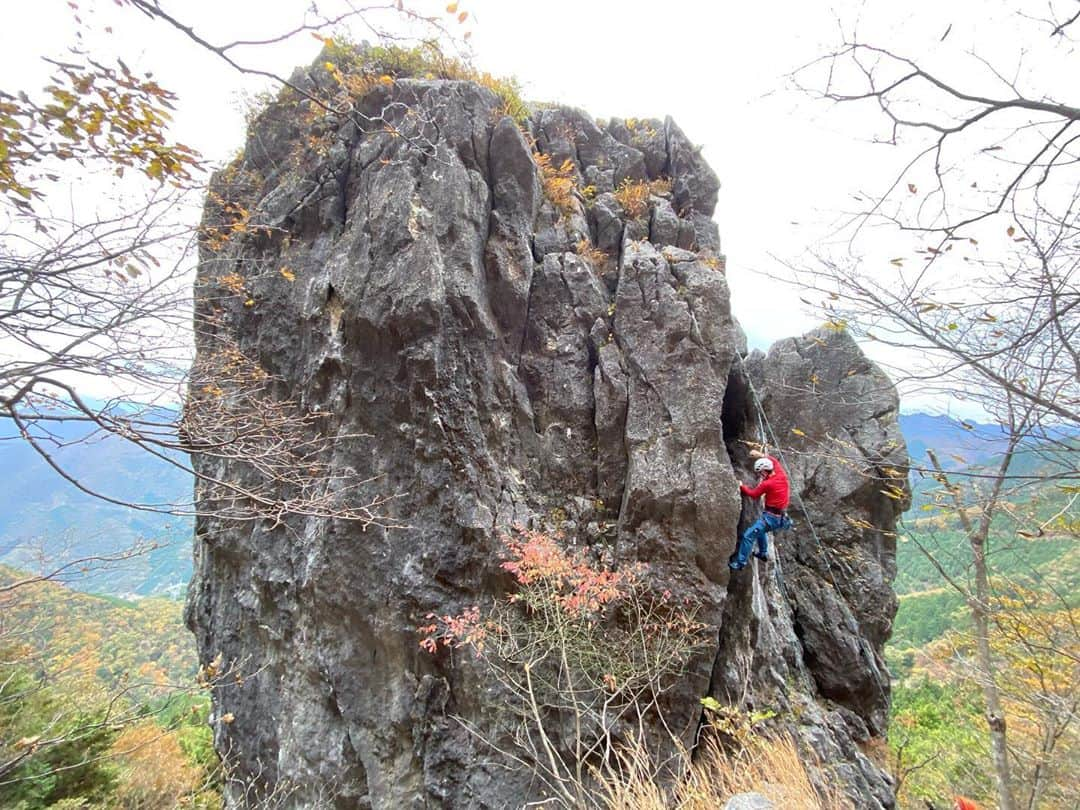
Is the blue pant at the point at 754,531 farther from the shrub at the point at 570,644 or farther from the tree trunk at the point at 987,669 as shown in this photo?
the tree trunk at the point at 987,669

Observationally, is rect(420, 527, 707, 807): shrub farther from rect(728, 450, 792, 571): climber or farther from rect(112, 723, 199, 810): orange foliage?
rect(112, 723, 199, 810): orange foliage

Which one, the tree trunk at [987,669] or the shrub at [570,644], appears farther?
the tree trunk at [987,669]

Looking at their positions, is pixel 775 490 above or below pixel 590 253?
below

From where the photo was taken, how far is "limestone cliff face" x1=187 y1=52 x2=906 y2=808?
718cm

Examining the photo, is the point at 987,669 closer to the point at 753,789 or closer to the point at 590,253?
the point at 753,789

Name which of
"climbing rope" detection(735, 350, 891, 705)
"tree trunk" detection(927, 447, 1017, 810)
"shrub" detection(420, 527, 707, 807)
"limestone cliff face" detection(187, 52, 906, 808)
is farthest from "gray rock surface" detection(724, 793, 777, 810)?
"tree trunk" detection(927, 447, 1017, 810)

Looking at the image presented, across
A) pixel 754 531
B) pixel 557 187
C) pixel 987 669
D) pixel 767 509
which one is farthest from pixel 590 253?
pixel 987 669

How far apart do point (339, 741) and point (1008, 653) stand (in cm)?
1329

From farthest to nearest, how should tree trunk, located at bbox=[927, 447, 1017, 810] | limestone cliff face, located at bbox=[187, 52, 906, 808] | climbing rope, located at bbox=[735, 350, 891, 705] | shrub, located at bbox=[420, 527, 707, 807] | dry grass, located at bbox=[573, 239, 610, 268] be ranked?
dry grass, located at bbox=[573, 239, 610, 268] → climbing rope, located at bbox=[735, 350, 891, 705] → tree trunk, located at bbox=[927, 447, 1017, 810] → limestone cliff face, located at bbox=[187, 52, 906, 808] → shrub, located at bbox=[420, 527, 707, 807]

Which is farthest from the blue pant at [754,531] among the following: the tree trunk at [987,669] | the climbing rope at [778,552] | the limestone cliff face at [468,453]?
the tree trunk at [987,669]

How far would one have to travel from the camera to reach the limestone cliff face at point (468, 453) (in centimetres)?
718

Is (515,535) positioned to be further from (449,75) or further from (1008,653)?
(1008,653)

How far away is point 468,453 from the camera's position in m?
7.46

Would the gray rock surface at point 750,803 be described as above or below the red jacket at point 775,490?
below
